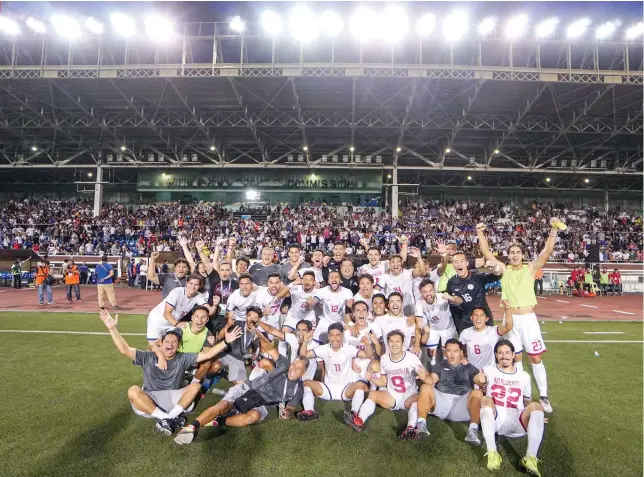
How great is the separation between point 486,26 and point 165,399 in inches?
959

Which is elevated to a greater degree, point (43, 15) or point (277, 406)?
point (43, 15)

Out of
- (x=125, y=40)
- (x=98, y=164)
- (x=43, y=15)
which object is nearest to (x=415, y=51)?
(x=125, y=40)

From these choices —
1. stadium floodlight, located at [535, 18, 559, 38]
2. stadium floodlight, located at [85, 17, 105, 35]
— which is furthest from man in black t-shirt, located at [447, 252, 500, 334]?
stadium floodlight, located at [85, 17, 105, 35]

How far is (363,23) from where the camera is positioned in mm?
21062

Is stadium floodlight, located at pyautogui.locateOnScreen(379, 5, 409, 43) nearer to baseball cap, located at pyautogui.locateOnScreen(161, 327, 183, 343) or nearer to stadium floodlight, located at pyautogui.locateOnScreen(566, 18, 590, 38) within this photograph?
stadium floodlight, located at pyautogui.locateOnScreen(566, 18, 590, 38)

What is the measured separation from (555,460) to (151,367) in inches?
195

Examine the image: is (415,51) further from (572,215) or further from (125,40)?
(572,215)

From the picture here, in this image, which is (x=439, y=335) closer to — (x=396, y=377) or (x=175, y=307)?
(x=396, y=377)

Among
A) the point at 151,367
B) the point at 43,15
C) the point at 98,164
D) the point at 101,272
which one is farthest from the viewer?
the point at 98,164

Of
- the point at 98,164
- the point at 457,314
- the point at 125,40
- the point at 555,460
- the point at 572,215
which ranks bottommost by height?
the point at 555,460

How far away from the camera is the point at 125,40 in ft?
72.4

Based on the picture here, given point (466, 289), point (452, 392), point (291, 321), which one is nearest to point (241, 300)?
point (291, 321)

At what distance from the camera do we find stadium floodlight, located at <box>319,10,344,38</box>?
21062mm

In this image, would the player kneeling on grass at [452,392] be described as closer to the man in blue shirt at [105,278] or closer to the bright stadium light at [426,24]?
the man in blue shirt at [105,278]
